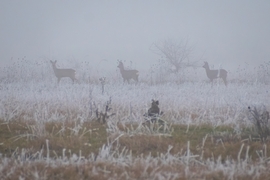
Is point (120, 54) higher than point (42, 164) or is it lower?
higher

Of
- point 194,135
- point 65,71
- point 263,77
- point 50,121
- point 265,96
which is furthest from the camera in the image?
point 65,71

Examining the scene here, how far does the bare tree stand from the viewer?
1633 centimetres

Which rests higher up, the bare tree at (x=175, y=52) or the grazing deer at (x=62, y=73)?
the bare tree at (x=175, y=52)

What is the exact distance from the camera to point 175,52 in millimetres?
16953

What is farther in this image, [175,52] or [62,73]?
[175,52]

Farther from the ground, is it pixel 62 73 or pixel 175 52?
pixel 175 52

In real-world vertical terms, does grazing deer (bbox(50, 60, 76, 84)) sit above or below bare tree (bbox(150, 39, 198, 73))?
below

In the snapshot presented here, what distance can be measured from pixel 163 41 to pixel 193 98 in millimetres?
10802

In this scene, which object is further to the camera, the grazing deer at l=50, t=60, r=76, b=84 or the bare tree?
the bare tree

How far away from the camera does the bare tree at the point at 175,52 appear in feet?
53.6

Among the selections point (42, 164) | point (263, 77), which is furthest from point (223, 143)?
point (263, 77)

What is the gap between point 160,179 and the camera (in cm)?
258

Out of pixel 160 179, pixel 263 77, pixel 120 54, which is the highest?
pixel 120 54

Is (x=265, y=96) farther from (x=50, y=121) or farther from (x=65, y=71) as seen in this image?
(x=65, y=71)
